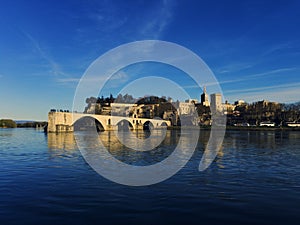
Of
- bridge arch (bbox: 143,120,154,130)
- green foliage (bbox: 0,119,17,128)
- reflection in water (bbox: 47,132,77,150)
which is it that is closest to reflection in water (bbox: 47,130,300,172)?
reflection in water (bbox: 47,132,77,150)

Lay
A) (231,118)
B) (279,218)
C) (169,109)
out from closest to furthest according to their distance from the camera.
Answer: (279,218)
(231,118)
(169,109)

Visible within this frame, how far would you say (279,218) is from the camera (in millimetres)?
10820

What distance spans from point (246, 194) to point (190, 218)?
4688 millimetres

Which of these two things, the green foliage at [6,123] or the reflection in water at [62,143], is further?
the green foliage at [6,123]

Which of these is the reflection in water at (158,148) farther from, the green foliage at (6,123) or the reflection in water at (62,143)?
the green foliage at (6,123)

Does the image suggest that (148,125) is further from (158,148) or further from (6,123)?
(158,148)

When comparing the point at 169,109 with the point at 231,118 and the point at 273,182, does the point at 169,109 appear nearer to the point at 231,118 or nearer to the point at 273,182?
the point at 231,118

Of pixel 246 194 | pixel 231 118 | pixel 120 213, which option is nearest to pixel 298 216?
pixel 246 194

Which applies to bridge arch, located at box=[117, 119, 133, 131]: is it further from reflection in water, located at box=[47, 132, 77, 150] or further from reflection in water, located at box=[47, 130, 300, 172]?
reflection in water, located at box=[47, 130, 300, 172]

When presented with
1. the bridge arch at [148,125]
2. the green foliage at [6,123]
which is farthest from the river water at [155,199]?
the green foliage at [6,123]

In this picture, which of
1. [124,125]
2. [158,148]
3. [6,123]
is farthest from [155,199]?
[6,123]

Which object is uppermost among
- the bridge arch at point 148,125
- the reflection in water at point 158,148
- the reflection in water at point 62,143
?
the bridge arch at point 148,125

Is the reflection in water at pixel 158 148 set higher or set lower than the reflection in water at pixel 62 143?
lower

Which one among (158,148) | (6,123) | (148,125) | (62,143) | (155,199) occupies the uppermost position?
(6,123)
